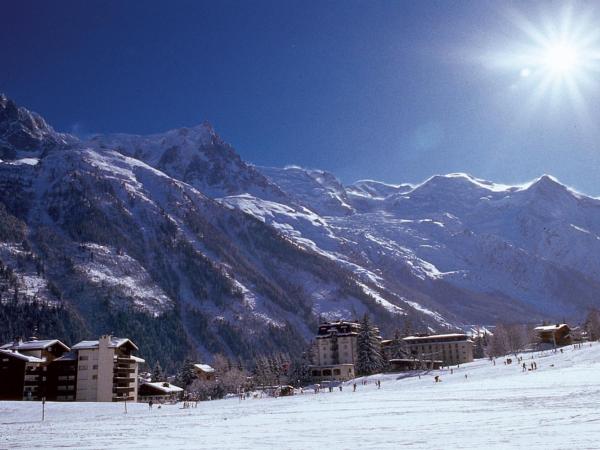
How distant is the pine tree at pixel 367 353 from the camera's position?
116625 millimetres

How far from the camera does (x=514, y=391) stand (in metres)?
41.5

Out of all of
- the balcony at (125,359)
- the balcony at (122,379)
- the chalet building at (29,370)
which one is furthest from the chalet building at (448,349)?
the chalet building at (29,370)

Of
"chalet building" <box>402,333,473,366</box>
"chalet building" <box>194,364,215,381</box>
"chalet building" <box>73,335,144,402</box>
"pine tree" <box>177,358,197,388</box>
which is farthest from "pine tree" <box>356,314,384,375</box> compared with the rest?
"chalet building" <box>73,335,144,402</box>

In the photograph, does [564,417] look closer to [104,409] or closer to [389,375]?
→ [104,409]

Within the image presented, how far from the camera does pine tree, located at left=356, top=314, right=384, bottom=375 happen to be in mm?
116625

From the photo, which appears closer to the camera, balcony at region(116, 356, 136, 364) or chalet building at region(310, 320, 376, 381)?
balcony at region(116, 356, 136, 364)

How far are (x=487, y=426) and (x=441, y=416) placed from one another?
595cm

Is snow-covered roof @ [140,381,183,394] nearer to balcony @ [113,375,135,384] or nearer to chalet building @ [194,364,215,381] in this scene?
balcony @ [113,375,135,384]

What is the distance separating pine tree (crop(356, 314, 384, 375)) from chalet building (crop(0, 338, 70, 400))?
58962 millimetres

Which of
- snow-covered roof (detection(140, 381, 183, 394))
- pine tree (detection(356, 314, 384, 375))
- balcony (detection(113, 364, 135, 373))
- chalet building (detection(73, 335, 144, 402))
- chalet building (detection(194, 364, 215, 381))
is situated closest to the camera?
chalet building (detection(73, 335, 144, 402))

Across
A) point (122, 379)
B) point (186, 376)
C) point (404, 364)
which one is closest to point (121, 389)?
point (122, 379)

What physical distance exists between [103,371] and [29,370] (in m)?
13.3

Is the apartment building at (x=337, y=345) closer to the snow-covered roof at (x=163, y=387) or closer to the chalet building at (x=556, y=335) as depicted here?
the snow-covered roof at (x=163, y=387)

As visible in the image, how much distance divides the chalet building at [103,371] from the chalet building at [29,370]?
513 cm
